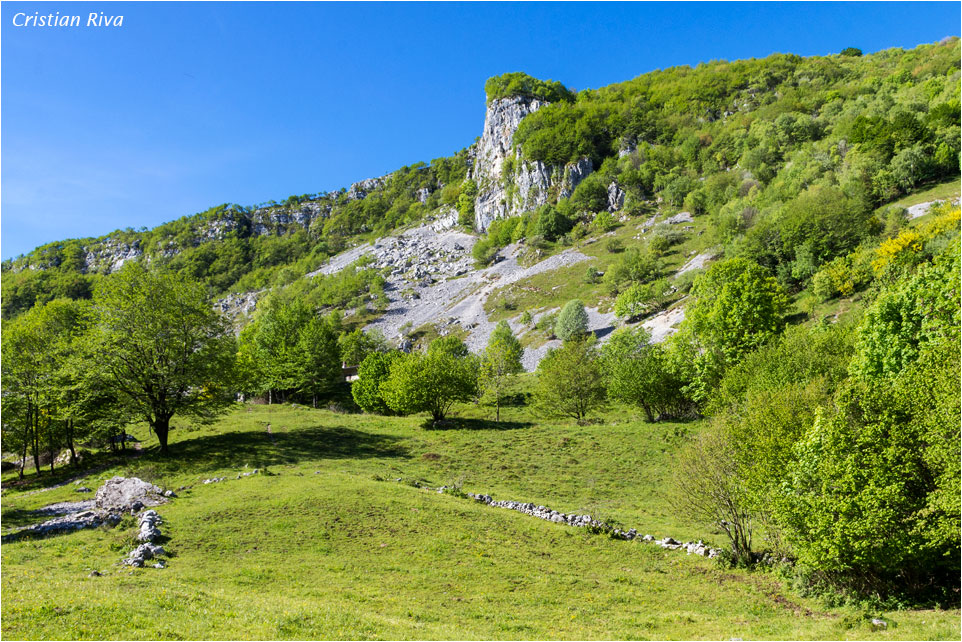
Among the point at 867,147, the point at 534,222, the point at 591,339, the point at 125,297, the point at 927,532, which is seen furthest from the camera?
the point at 534,222

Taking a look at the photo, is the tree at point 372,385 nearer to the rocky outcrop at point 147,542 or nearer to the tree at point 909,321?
the rocky outcrop at point 147,542

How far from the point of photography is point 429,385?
5241 cm

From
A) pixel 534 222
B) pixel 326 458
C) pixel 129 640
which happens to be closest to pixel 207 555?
pixel 129 640

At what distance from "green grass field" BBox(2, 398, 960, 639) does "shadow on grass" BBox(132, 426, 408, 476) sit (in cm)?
31

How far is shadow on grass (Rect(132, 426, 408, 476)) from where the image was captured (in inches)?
1339

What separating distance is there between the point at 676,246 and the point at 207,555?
132 meters

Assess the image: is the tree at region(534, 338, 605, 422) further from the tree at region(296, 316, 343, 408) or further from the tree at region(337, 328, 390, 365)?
the tree at region(337, 328, 390, 365)

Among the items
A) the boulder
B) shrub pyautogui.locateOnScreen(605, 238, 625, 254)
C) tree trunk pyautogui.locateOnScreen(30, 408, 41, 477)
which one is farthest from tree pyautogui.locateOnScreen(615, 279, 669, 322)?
tree trunk pyautogui.locateOnScreen(30, 408, 41, 477)

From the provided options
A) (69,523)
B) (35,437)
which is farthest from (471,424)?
(35,437)

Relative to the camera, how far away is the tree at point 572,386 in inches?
2215

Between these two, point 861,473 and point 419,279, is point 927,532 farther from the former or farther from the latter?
point 419,279

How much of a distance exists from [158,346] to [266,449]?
11529 millimetres

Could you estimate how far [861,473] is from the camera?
52.3ft

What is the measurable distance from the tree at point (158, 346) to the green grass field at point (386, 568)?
4.33 meters
